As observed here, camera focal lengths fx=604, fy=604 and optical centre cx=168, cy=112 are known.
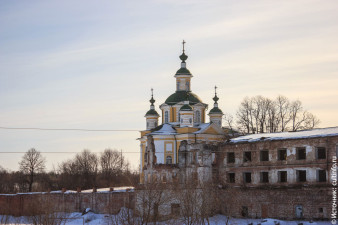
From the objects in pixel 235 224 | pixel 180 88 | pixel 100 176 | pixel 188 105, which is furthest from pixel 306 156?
pixel 100 176

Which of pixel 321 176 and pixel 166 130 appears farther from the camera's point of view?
pixel 166 130

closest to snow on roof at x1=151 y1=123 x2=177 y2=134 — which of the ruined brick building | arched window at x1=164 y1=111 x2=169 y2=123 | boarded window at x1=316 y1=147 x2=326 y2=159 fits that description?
arched window at x1=164 y1=111 x2=169 y2=123

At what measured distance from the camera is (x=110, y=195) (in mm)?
52719

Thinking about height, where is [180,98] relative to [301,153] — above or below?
above

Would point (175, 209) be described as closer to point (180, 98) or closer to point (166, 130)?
point (166, 130)

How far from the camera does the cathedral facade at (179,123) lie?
63094 millimetres

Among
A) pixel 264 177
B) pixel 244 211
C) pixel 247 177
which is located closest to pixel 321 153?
pixel 264 177

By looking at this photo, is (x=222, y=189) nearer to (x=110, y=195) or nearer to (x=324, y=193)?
(x=324, y=193)

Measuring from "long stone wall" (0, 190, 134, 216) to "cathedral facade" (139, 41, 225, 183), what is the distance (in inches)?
282

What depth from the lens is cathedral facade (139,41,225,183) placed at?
63094mm

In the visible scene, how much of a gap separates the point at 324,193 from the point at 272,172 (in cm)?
470

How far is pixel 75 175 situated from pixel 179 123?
27.5m

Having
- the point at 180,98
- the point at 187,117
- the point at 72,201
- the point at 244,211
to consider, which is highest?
the point at 180,98

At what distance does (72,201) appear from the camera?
55938mm
